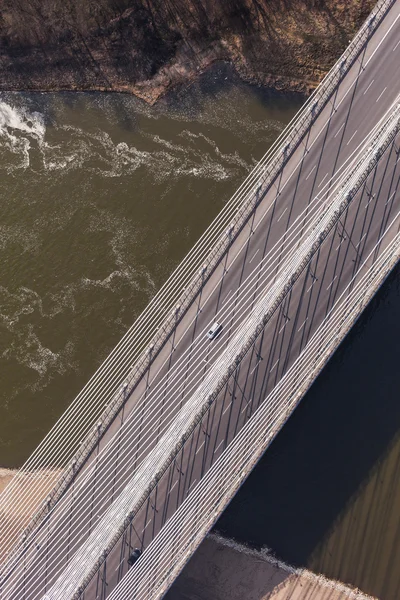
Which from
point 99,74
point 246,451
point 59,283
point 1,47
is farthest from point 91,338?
point 1,47

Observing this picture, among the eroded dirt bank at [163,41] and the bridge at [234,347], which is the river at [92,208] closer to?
the eroded dirt bank at [163,41]

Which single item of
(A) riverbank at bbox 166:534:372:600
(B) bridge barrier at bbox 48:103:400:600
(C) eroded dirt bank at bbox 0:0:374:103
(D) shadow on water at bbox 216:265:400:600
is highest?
(C) eroded dirt bank at bbox 0:0:374:103

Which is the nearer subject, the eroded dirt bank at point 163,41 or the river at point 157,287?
the river at point 157,287

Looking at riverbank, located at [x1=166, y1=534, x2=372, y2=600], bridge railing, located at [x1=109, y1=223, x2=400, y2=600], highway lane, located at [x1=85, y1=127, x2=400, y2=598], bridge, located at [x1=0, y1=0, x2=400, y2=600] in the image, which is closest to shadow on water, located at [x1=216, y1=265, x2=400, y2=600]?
riverbank, located at [x1=166, y1=534, x2=372, y2=600]

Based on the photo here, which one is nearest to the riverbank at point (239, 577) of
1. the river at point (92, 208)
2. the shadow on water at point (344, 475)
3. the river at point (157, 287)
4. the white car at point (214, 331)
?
the shadow on water at point (344, 475)

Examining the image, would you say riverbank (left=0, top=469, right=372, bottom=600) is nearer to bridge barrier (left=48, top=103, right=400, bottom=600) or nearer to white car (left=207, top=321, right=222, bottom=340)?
bridge barrier (left=48, top=103, right=400, bottom=600)
